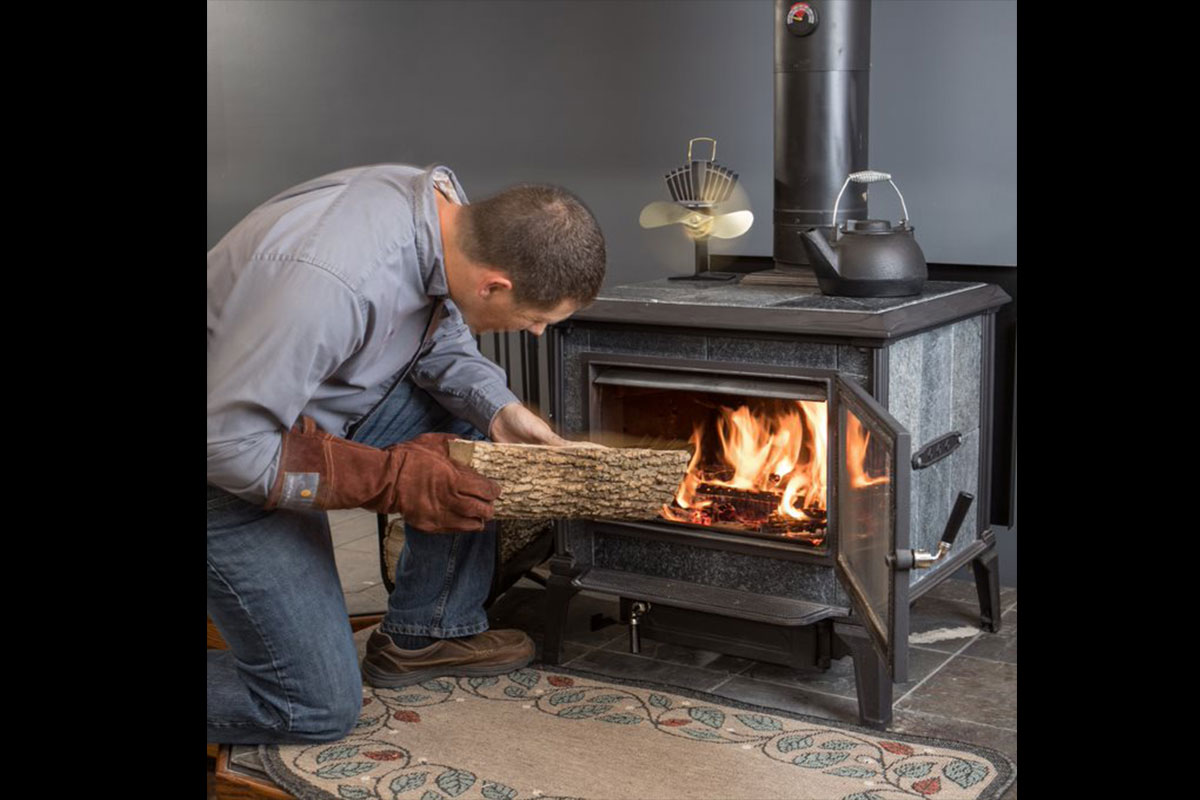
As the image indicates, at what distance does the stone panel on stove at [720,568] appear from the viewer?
2652mm

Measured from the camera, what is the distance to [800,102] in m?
2.97

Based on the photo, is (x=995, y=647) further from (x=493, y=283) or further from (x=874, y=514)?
(x=493, y=283)

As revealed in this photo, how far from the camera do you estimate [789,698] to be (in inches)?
107

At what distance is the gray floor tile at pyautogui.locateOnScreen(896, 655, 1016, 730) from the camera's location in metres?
2.62

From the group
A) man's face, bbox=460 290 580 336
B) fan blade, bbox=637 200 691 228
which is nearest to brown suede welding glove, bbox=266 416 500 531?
man's face, bbox=460 290 580 336

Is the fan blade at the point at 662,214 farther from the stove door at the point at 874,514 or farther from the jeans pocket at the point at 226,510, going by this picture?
the jeans pocket at the point at 226,510

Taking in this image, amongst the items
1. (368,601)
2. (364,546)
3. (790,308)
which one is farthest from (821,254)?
(364,546)

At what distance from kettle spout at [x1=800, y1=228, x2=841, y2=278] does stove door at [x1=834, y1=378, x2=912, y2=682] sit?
0.33 meters

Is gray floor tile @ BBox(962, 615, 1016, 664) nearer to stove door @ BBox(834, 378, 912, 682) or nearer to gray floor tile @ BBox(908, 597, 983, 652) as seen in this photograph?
gray floor tile @ BBox(908, 597, 983, 652)

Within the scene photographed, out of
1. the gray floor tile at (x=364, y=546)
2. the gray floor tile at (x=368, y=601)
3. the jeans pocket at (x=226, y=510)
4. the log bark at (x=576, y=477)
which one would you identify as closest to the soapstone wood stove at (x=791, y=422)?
the log bark at (x=576, y=477)
